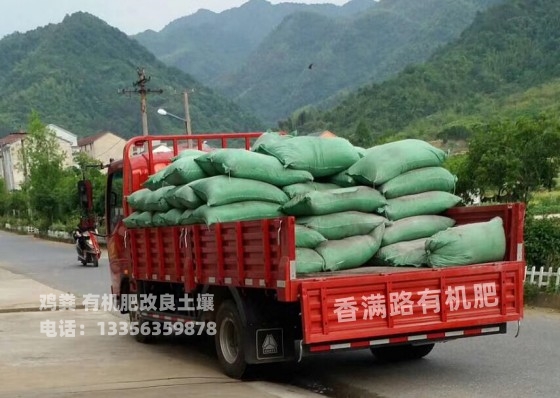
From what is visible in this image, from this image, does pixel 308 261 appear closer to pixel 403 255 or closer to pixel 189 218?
pixel 403 255

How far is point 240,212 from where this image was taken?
7.12 meters

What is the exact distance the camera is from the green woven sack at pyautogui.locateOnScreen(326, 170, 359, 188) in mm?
7266

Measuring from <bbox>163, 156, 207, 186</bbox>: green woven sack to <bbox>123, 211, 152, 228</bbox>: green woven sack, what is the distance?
0.87 m

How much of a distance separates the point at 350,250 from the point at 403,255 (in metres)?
0.51

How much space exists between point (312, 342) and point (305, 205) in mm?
1191

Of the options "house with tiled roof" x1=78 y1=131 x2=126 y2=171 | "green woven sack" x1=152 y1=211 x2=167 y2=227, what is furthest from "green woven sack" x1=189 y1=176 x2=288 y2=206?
"house with tiled roof" x1=78 y1=131 x2=126 y2=171

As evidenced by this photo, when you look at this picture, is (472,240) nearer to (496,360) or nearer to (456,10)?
(496,360)

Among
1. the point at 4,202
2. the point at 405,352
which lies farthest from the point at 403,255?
the point at 4,202

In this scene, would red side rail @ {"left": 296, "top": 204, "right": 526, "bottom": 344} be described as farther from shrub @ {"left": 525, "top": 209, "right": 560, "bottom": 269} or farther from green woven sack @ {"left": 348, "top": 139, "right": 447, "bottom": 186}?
shrub @ {"left": 525, "top": 209, "right": 560, "bottom": 269}

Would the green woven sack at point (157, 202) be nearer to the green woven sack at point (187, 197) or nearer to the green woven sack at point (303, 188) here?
the green woven sack at point (187, 197)

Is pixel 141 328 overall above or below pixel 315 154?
below

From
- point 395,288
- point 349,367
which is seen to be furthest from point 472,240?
point 349,367

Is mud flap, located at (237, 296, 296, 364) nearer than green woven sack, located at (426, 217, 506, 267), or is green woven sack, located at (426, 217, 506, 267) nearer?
green woven sack, located at (426, 217, 506, 267)

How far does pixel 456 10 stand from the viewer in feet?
518
